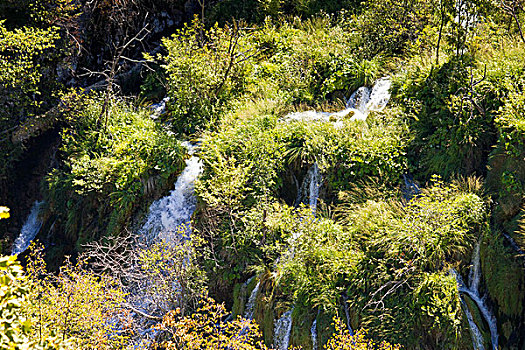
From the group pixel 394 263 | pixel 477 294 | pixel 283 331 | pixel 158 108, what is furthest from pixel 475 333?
pixel 158 108

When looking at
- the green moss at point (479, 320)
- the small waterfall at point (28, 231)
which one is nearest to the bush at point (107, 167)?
the small waterfall at point (28, 231)

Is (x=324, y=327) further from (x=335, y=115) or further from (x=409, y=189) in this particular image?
(x=335, y=115)

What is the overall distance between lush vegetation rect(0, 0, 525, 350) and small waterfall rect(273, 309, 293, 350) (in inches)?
3.1

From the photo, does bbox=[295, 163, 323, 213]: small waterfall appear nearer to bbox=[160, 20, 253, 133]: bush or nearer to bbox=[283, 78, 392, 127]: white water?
bbox=[283, 78, 392, 127]: white water

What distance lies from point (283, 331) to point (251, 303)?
0.95 metres

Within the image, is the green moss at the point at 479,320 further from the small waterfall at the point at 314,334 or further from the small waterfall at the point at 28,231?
the small waterfall at the point at 28,231

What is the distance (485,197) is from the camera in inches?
328

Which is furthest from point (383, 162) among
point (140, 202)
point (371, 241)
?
point (140, 202)

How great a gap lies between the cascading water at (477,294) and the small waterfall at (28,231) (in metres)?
10.00

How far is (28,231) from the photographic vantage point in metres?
13.0

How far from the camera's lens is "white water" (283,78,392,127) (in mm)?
10828

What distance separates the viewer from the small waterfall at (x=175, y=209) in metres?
10.8

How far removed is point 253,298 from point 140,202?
375 cm

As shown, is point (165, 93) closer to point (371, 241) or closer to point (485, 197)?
point (371, 241)
